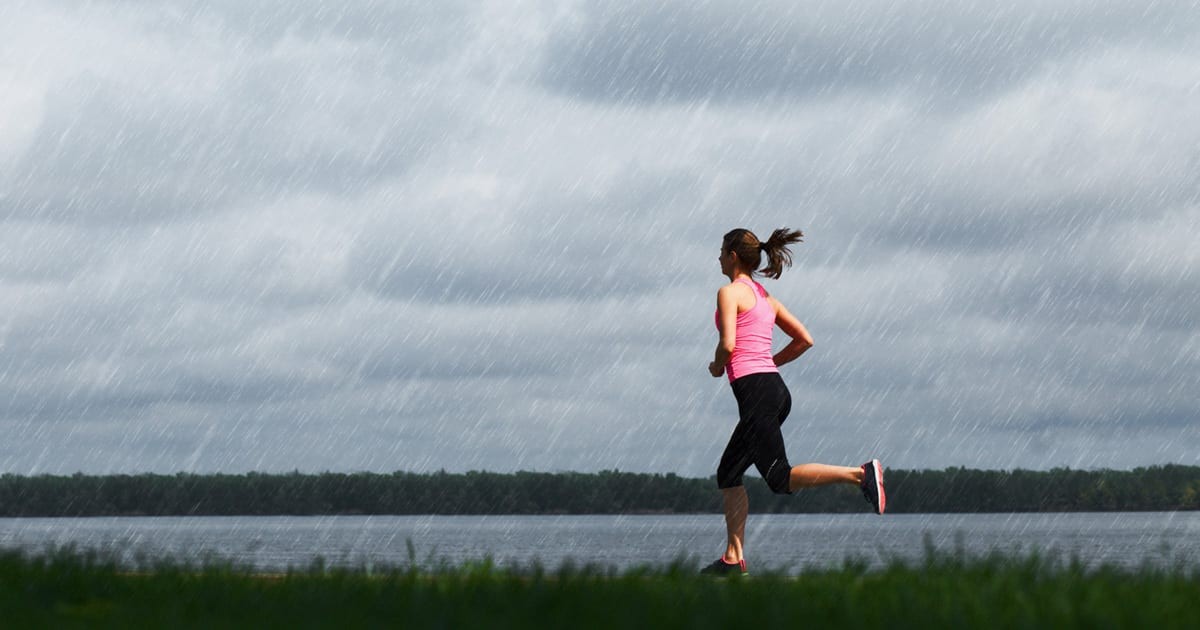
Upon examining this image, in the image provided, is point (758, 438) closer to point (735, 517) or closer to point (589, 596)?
point (735, 517)

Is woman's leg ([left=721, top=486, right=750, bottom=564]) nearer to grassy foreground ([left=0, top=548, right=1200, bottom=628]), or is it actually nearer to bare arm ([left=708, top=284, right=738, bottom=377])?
bare arm ([left=708, top=284, right=738, bottom=377])

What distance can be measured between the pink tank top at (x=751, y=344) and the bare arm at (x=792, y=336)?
385 millimetres

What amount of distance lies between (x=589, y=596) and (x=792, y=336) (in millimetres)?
4557

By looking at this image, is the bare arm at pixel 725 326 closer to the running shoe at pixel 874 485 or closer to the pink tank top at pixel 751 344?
the pink tank top at pixel 751 344

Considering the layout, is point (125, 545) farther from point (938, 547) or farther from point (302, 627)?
point (938, 547)

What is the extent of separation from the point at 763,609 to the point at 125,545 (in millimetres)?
4872

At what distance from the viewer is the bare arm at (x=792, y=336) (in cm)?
1040

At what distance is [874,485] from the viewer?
10.1 meters

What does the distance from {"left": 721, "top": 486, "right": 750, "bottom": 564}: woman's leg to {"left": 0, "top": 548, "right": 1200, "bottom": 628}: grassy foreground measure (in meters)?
1.93

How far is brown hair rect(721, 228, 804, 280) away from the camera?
10.1m

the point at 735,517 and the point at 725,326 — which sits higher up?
the point at 725,326

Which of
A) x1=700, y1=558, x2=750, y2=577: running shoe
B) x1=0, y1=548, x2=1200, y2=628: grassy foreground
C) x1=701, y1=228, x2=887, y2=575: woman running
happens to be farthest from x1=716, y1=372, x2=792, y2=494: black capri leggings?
x1=0, y1=548, x2=1200, y2=628: grassy foreground

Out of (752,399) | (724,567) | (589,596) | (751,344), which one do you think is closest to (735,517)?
(724,567)

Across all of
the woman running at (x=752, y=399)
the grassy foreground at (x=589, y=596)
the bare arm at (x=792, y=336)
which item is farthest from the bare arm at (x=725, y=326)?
the grassy foreground at (x=589, y=596)
